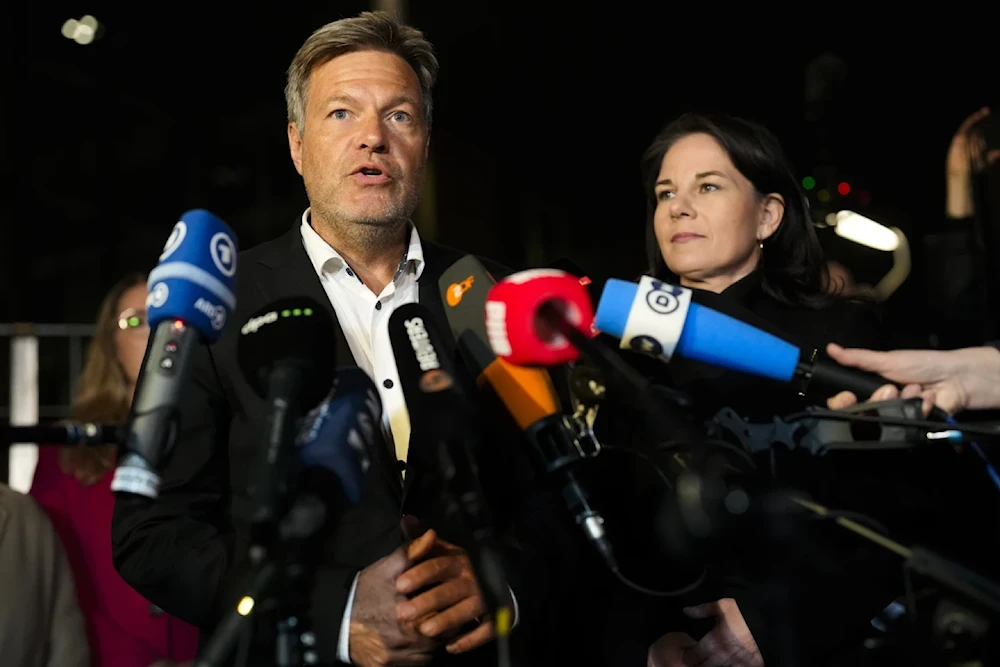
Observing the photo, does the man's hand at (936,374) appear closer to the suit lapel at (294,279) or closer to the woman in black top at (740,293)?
the woman in black top at (740,293)

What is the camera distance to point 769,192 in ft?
6.91

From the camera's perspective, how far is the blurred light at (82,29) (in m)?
3.87

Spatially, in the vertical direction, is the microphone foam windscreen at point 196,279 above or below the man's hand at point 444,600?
above

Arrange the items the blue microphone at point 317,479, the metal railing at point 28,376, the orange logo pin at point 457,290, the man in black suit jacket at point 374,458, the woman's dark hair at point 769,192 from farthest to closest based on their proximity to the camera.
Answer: the metal railing at point 28,376, the woman's dark hair at point 769,192, the orange logo pin at point 457,290, the man in black suit jacket at point 374,458, the blue microphone at point 317,479

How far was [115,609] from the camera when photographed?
261 cm

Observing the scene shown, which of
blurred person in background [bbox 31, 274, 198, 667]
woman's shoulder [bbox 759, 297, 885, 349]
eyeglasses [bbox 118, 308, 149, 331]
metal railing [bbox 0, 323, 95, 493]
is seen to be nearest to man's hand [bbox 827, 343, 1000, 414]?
woman's shoulder [bbox 759, 297, 885, 349]

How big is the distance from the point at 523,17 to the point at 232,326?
2.67 metres

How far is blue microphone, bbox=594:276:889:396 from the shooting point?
1.37m

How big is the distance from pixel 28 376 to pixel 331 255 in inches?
94.2

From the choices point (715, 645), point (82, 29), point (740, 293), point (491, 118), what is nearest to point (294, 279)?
point (740, 293)

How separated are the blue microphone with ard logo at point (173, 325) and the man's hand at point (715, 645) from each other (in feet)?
3.19

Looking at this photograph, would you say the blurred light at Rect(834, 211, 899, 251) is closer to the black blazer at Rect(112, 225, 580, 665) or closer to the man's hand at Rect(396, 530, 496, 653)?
the black blazer at Rect(112, 225, 580, 665)

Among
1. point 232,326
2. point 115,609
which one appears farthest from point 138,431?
point 115,609

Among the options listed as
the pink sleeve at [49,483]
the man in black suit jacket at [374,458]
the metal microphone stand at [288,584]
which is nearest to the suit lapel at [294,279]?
the man in black suit jacket at [374,458]
